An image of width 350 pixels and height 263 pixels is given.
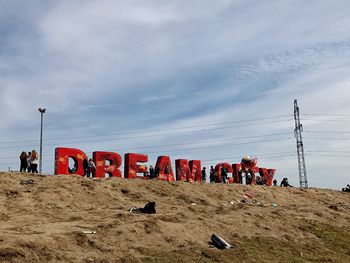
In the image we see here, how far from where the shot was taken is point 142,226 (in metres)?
17.7

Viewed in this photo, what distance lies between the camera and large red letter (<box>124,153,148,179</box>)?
33.9 m

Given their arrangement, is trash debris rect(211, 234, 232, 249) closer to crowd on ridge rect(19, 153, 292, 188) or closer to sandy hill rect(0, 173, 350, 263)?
sandy hill rect(0, 173, 350, 263)

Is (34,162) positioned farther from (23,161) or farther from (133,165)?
(133,165)

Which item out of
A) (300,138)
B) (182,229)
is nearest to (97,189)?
(182,229)

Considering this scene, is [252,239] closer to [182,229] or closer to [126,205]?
[182,229]

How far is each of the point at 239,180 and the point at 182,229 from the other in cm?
2715

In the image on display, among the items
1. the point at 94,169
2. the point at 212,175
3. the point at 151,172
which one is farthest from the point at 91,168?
the point at 212,175

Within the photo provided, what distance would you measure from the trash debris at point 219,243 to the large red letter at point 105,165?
15.2 metres

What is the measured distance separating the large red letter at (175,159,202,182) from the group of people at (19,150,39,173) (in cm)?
1281

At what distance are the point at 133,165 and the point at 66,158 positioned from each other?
19.0 ft

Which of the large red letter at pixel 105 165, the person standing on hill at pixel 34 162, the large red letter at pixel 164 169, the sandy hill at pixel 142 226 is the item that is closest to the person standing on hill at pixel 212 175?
the large red letter at pixel 164 169

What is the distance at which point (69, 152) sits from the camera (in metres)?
31.0

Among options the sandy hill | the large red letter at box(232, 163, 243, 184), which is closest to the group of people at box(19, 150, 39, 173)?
the sandy hill

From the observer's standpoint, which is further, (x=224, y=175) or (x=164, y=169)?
(x=224, y=175)
